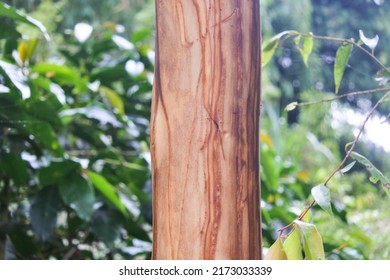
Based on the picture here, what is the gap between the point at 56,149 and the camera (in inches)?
45.7

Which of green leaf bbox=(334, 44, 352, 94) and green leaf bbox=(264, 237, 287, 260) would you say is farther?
green leaf bbox=(334, 44, 352, 94)

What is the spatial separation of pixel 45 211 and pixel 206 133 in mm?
694

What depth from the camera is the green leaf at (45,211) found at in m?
1.18

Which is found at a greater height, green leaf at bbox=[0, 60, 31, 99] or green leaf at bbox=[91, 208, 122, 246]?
green leaf at bbox=[0, 60, 31, 99]

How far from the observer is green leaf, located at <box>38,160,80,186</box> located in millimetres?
1159

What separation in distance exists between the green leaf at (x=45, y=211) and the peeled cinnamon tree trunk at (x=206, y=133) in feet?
2.04

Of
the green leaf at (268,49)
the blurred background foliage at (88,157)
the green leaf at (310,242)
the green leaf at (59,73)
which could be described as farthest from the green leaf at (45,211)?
the green leaf at (310,242)

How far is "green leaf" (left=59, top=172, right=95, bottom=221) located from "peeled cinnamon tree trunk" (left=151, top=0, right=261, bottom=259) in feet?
1.73

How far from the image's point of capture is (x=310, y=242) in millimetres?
620

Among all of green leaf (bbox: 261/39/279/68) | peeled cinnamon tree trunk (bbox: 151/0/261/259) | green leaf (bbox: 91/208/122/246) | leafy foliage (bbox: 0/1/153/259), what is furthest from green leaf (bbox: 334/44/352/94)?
green leaf (bbox: 91/208/122/246)

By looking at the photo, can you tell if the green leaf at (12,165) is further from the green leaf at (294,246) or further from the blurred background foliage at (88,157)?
the green leaf at (294,246)

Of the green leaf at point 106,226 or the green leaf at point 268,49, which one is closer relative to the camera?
the green leaf at point 268,49

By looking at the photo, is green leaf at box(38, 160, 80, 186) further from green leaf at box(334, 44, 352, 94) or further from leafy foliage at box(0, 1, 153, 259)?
green leaf at box(334, 44, 352, 94)

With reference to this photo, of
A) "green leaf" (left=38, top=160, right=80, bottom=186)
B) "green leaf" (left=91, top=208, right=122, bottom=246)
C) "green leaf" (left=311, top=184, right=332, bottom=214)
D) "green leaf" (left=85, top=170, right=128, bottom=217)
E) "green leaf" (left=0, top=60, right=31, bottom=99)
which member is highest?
"green leaf" (left=0, top=60, right=31, bottom=99)
